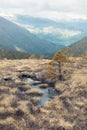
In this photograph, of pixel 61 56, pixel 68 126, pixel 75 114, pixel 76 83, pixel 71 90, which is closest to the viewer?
pixel 68 126

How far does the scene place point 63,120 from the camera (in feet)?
134

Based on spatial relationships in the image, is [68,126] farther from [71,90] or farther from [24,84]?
[24,84]

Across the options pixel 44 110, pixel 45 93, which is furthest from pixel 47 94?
pixel 44 110

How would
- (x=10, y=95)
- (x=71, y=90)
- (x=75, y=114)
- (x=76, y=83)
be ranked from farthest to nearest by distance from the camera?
(x=76, y=83), (x=71, y=90), (x=10, y=95), (x=75, y=114)

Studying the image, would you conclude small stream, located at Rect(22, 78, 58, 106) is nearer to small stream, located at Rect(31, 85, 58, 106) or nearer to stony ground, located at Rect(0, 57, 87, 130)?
small stream, located at Rect(31, 85, 58, 106)

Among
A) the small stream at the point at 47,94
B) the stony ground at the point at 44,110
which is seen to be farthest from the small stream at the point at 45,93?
the stony ground at the point at 44,110

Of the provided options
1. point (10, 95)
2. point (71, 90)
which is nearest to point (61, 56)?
point (71, 90)

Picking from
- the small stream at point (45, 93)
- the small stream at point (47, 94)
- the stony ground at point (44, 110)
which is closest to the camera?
the stony ground at point (44, 110)

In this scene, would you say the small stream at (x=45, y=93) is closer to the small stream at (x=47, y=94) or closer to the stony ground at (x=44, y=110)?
the small stream at (x=47, y=94)

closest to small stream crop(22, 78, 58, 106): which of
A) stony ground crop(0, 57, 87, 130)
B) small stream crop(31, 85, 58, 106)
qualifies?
small stream crop(31, 85, 58, 106)

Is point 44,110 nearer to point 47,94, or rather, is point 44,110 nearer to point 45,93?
point 47,94

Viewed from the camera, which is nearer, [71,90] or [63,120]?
[63,120]

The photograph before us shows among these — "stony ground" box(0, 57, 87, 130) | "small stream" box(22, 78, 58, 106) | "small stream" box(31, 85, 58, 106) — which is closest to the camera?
"stony ground" box(0, 57, 87, 130)

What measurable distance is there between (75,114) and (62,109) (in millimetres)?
3106
